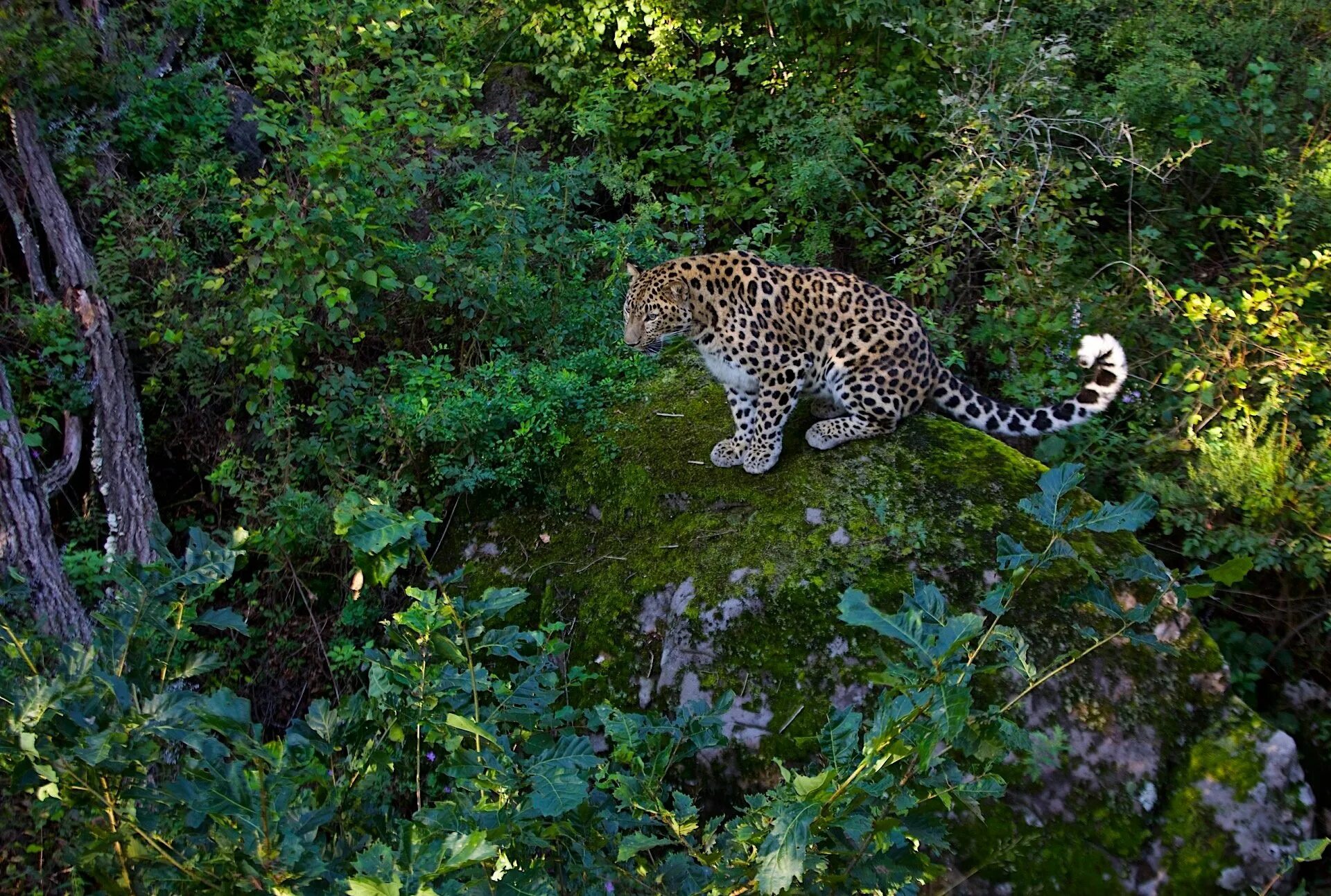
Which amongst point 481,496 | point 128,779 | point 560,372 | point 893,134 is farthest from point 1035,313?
point 128,779

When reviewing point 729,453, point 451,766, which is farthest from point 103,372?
point 451,766

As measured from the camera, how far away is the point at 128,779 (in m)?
2.30

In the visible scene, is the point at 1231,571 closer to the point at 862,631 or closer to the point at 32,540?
the point at 862,631

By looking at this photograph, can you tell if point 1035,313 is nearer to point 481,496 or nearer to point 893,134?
point 893,134

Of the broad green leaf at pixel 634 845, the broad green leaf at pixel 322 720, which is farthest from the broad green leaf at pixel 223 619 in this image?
the broad green leaf at pixel 634 845

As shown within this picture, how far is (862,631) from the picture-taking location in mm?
5062

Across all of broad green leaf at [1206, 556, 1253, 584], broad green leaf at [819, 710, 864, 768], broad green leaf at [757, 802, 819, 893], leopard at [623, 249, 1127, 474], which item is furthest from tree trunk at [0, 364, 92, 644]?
broad green leaf at [1206, 556, 1253, 584]

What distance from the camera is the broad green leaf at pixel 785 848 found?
1946mm

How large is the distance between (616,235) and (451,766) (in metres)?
6.53

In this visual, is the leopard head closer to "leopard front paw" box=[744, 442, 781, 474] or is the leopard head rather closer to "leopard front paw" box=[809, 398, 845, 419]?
"leopard front paw" box=[744, 442, 781, 474]

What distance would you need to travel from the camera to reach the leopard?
605 centimetres

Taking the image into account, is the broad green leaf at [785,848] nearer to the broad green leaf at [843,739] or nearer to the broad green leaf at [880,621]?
the broad green leaf at [843,739]

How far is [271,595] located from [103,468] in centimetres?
156

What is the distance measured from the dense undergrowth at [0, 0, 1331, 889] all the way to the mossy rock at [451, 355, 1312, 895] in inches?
25.9
